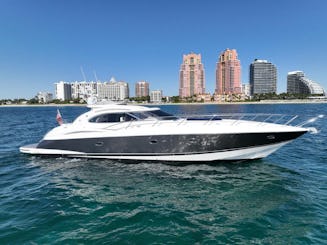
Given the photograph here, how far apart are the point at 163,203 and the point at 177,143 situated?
3790mm

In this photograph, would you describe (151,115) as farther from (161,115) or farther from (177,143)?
(177,143)

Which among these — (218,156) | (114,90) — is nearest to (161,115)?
(218,156)

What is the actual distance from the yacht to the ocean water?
54cm

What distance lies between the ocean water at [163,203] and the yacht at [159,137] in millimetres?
536

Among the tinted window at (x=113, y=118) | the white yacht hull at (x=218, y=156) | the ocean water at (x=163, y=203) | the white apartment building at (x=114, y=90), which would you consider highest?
the white apartment building at (x=114, y=90)

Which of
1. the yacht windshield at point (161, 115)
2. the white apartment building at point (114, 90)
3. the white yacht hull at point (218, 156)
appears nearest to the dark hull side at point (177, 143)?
the white yacht hull at point (218, 156)

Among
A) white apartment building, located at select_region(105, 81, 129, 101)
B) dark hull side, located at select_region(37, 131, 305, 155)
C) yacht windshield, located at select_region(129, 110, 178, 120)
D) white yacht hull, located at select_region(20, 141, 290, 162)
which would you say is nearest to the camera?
dark hull side, located at select_region(37, 131, 305, 155)

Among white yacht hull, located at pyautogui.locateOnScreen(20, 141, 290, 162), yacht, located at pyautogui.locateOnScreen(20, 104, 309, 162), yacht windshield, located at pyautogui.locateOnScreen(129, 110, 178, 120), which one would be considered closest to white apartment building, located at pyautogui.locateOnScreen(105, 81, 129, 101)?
yacht, located at pyautogui.locateOnScreen(20, 104, 309, 162)

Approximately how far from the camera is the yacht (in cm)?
1017

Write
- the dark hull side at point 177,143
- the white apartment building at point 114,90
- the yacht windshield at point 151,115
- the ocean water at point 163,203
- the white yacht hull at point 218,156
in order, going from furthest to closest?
the white apartment building at point 114,90 → the yacht windshield at point 151,115 → the white yacht hull at point 218,156 → the dark hull side at point 177,143 → the ocean water at point 163,203

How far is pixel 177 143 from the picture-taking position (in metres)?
10.6

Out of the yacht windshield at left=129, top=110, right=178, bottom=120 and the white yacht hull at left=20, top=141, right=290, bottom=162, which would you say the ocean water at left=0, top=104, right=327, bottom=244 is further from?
the yacht windshield at left=129, top=110, right=178, bottom=120

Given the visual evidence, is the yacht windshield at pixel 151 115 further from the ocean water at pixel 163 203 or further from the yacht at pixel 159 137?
the ocean water at pixel 163 203

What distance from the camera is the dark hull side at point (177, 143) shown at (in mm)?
10109
